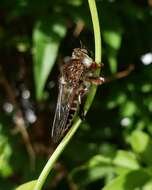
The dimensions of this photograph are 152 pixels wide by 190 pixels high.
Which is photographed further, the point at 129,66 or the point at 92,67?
the point at 129,66

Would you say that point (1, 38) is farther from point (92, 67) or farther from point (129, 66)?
point (92, 67)

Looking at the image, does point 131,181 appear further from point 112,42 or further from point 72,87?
point 112,42

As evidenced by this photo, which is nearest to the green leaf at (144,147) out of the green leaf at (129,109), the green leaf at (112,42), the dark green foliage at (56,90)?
the dark green foliage at (56,90)

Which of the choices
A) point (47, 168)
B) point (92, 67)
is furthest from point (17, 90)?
point (47, 168)

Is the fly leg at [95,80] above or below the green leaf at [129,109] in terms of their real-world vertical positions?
above

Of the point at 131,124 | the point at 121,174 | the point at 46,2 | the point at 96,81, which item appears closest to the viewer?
the point at 96,81

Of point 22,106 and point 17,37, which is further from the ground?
point 17,37

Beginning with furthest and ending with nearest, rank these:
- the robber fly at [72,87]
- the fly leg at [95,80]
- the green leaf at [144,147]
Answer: the green leaf at [144,147]
the robber fly at [72,87]
the fly leg at [95,80]

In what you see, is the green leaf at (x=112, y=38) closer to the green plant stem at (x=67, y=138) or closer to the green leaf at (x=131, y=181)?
the green leaf at (x=131, y=181)

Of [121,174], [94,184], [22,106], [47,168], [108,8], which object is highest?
[47,168]
